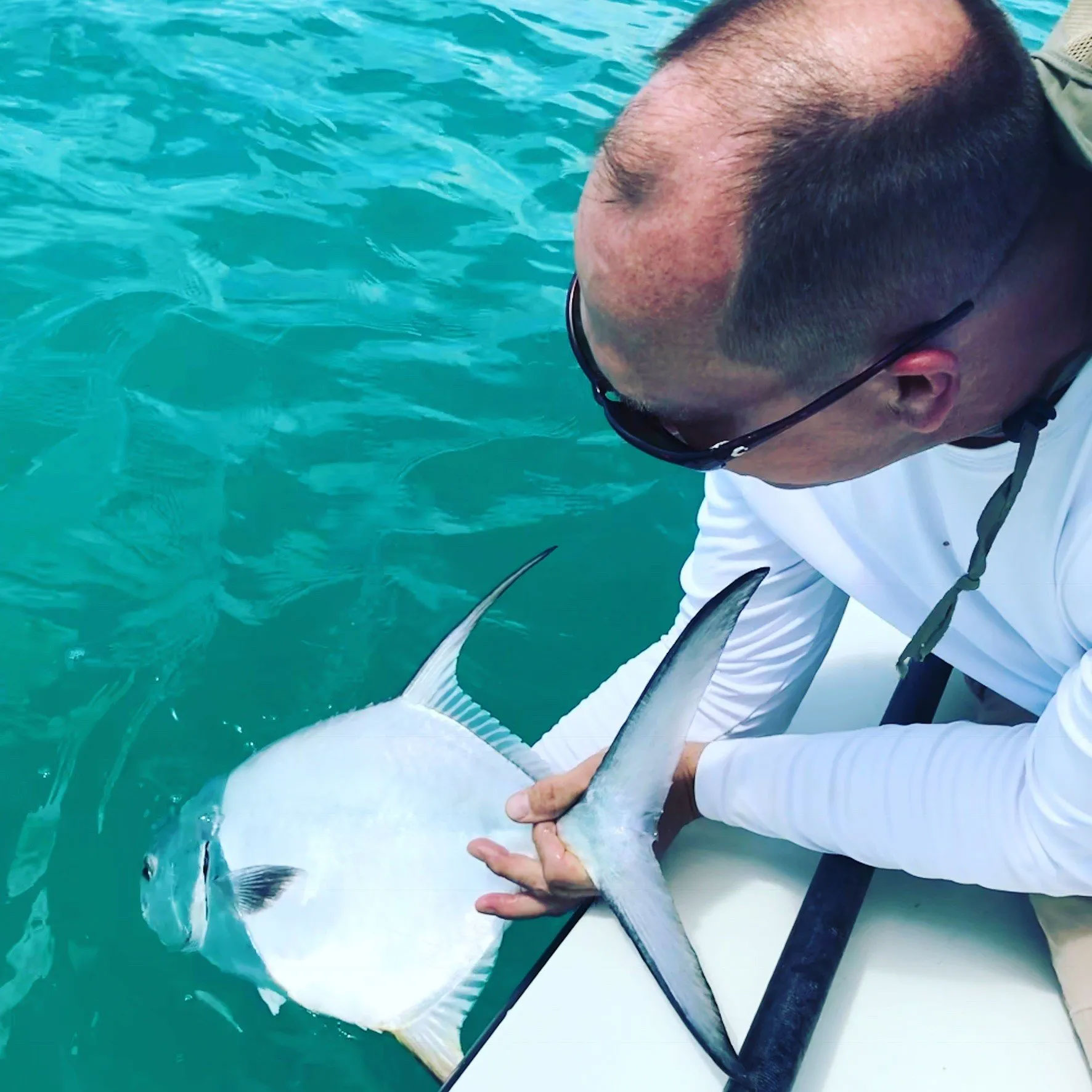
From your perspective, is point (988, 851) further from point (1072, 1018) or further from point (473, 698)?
point (473, 698)

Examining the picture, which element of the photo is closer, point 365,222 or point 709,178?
point 709,178

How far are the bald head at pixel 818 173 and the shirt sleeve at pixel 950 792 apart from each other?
0.38 metres

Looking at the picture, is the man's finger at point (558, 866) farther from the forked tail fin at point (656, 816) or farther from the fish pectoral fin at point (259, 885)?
the fish pectoral fin at point (259, 885)

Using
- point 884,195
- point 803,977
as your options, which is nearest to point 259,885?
point 803,977

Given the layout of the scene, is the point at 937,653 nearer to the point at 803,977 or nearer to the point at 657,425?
the point at 803,977

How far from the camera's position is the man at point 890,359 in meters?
0.95

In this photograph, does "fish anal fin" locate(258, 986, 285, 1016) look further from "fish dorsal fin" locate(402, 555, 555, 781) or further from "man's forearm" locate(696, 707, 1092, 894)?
"man's forearm" locate(696, 707, 1092, 894)

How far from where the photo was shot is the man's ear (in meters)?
1.07

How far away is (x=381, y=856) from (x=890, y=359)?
1.10m

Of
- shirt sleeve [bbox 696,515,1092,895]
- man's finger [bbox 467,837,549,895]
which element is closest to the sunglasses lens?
shirt sleeve [bbox 696,515,1092,895]

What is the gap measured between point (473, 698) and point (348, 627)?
33 centimetres

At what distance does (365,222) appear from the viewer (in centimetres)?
402

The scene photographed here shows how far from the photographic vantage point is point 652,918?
4.67 feet

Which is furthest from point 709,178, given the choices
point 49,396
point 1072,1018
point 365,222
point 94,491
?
point 365,222
